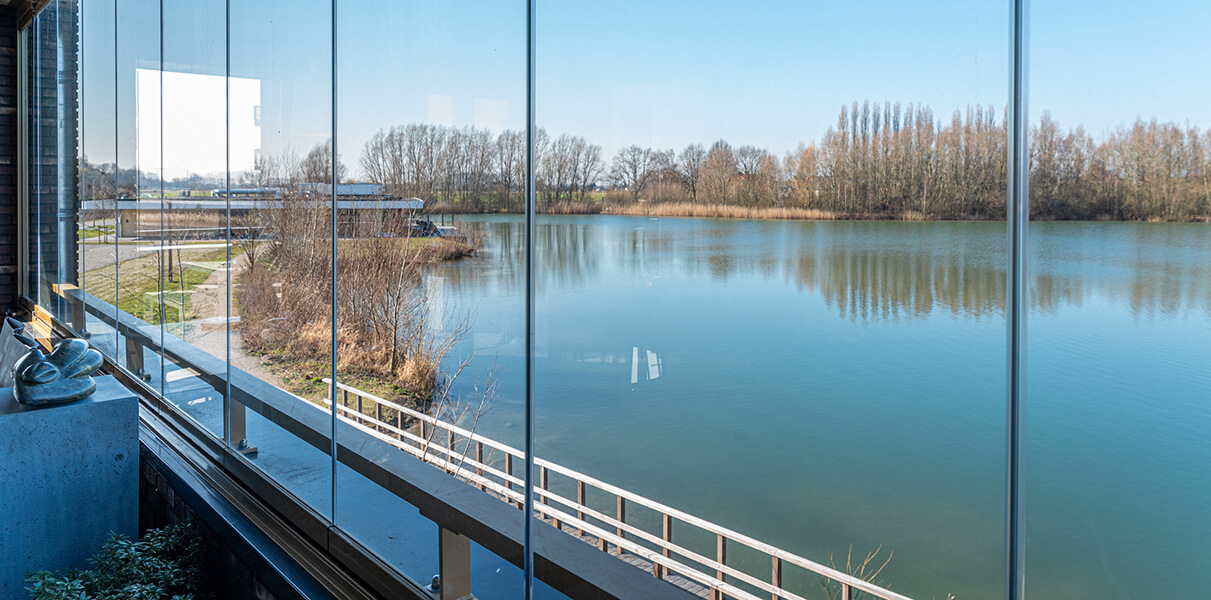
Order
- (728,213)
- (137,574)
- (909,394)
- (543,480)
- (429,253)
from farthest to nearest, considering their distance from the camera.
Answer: (137,574) → (429,253) → (543,480) → (728,213) → (909,394)

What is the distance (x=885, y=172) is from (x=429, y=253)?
115 centimetres

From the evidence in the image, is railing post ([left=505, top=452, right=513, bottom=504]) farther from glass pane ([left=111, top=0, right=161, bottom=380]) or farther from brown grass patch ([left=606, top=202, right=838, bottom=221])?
glass pane ([left=111, top=0, right=161, bottom=380])

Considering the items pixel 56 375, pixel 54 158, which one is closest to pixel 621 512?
pixel 56 375

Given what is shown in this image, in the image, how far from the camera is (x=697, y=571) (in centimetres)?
106

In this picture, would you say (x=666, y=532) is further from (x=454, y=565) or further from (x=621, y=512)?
(x=454, y=565)

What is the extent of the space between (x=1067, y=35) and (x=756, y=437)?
549 millimetres

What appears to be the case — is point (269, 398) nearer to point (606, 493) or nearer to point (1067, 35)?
point (606, 493)

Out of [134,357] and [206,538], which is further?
[134,357]

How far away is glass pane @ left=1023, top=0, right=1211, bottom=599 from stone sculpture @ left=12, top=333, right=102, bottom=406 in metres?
3.10

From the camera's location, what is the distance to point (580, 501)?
1.32 meters

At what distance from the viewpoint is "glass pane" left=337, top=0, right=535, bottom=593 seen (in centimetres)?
153

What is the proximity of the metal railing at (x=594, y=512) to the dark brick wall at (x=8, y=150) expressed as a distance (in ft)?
19.8

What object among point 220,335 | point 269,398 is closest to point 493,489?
point 269,398

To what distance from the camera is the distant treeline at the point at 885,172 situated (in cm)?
69
